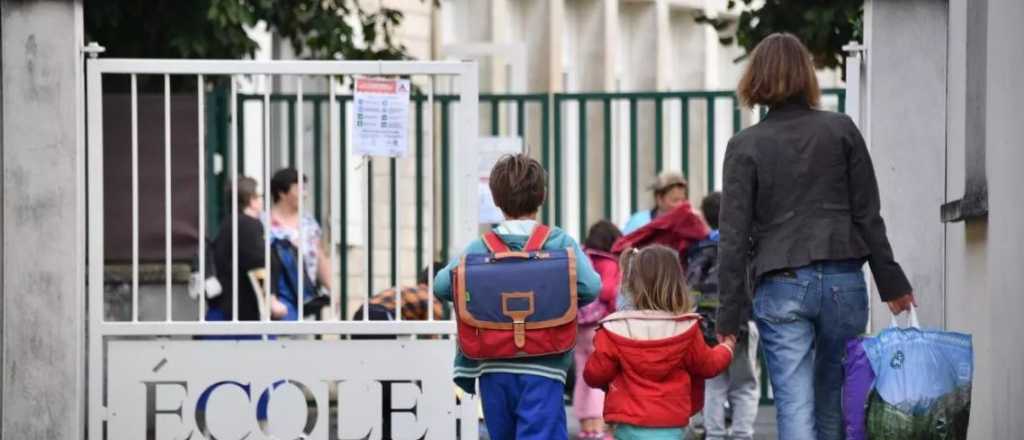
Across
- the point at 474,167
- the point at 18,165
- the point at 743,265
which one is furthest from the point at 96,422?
the point at 743,265

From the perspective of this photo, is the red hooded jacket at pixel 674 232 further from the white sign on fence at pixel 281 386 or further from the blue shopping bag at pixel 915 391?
the blue shopping bag at pixel 915 391

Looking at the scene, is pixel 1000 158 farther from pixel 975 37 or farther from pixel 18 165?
pixel 18 165

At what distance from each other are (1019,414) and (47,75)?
4611 millimetres

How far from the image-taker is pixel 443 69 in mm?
10883

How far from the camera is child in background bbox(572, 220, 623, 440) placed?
1424 centimetres

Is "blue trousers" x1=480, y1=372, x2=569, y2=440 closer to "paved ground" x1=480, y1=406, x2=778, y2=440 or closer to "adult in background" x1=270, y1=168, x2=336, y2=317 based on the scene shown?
"paved ground" x1=480, y1=406, x2=778, y2=440

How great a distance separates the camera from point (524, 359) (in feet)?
29.7

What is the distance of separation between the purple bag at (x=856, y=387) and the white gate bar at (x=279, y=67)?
283 centimetres

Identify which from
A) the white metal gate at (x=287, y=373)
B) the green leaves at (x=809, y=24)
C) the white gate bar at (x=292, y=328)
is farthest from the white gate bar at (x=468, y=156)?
the green leaves at (x=809, y=24)

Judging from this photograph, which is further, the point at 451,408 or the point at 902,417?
the point at 451,408

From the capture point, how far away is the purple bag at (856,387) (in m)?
8.60

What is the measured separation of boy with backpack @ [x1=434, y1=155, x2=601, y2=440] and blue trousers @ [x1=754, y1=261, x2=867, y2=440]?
0.75 meters

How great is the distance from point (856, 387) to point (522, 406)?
122 cm

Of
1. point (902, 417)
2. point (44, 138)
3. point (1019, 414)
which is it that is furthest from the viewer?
point (44, 138)
